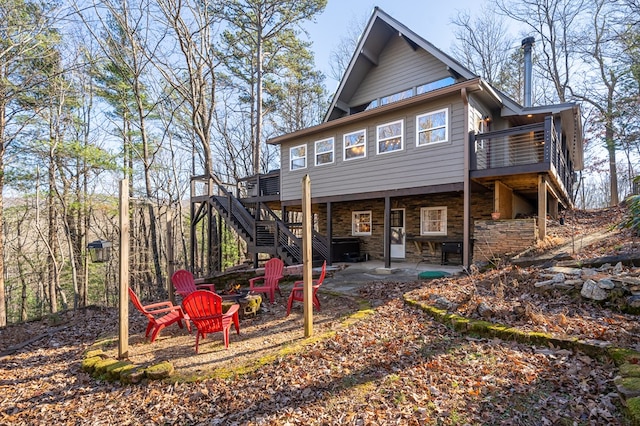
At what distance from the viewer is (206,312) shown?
4.65 meters

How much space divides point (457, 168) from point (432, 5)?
11.3m

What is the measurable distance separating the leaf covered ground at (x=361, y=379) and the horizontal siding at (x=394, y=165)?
4.41m

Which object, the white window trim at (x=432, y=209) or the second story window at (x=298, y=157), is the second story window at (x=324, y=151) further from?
the white window trim at (x=432, y=209)

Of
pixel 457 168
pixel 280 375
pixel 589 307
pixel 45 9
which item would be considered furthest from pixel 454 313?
pixel 45 9

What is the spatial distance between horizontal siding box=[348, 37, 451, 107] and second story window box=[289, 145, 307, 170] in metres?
3.06

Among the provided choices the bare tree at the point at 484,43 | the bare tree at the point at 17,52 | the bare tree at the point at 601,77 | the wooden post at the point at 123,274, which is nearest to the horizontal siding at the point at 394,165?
the wooden post at the point at 123,274

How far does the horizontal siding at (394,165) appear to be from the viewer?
29.0 feet

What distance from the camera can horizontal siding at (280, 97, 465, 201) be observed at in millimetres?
8844

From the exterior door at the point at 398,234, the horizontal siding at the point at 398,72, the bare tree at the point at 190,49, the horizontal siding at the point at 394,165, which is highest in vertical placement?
the bare tree at the point at 190,49

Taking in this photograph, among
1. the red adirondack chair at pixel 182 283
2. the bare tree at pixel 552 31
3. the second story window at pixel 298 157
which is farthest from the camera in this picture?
the bare tree at pixel 552 31

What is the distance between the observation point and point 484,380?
3.17 m

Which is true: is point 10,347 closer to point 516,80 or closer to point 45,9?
point 45,9

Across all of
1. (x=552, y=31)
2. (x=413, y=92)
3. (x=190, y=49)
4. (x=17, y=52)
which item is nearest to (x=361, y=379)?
(x=413, y=92)

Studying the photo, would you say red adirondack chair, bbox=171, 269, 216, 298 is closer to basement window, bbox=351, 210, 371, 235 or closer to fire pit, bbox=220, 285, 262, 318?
fire pit, bbox=220, 285, 262, 318
